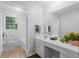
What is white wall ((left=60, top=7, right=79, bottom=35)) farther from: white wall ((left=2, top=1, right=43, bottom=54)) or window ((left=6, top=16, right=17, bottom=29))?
window ((left=6, top=16, right=17, bottom=29))

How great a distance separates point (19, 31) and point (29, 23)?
7.95 ft

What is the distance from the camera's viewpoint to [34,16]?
11.8 ft

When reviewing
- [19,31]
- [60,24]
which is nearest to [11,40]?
[19,31]

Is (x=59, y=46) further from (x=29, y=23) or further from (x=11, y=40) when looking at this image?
(x=11, y=40)

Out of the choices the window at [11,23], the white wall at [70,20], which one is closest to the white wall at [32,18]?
the white wall at [70,20]

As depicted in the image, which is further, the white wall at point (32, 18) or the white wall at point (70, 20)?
the white wall at point (32, 18)

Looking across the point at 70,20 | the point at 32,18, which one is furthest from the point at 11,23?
Result: the point at 70,20

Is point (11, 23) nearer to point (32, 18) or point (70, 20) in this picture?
point (32, 18)

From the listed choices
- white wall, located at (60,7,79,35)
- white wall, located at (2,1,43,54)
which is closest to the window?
white wall, located at (2,1,43,54)

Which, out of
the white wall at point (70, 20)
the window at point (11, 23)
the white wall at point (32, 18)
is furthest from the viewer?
the window at point (11, 23)

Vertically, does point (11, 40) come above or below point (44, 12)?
below

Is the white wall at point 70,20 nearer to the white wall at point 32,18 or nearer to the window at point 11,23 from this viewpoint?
the white wall at point 32,18

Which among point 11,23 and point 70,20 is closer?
point 70,20

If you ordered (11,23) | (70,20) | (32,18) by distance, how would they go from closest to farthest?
(70,20) → (32,18) → (11,23)
